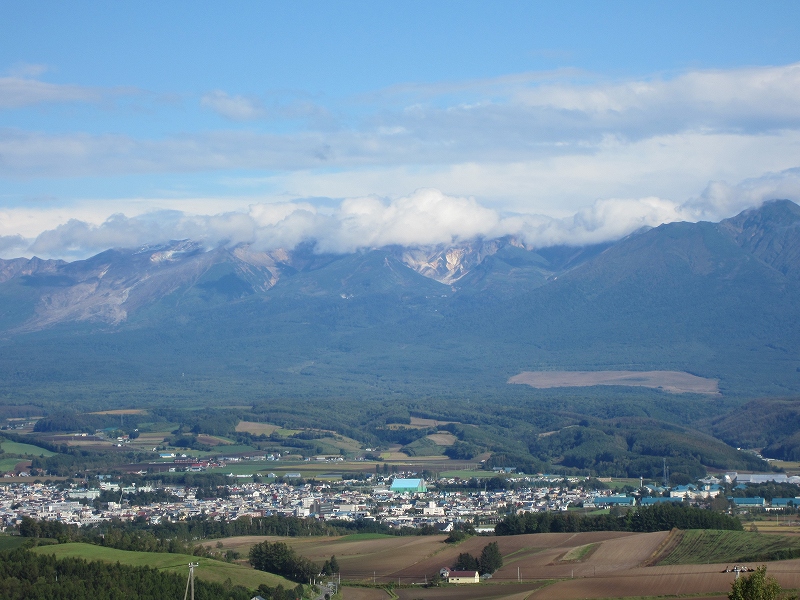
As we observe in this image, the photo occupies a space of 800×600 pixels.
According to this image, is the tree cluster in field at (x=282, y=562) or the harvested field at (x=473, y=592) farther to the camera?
the tree cluster in field at (x=282, y=562)

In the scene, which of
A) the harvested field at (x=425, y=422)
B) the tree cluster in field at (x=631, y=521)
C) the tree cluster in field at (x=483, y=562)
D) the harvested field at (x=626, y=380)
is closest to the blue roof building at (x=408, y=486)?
the tree cluster in field at (x=631, y=521)

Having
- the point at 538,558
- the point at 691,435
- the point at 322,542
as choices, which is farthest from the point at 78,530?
the point at 691,435

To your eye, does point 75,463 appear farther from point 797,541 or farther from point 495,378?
point 495,378

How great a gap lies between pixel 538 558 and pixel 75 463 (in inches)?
2389

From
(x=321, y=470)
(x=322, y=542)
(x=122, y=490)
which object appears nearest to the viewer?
(x=322, y=542)

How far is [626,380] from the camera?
173125mm

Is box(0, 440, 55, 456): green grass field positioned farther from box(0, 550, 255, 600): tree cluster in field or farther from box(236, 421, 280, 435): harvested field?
box(0, 550, 255, 600): tree cluster in field

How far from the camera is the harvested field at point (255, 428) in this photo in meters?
130

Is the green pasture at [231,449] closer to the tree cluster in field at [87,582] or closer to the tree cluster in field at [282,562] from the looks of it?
the tree cluster in field at [282,562]

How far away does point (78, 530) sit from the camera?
6631 centimetres

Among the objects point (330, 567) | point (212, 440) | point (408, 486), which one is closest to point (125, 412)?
point (212, 440)

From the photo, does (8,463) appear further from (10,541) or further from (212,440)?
(10,541)

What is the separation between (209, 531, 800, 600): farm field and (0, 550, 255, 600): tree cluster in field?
7.48 metres

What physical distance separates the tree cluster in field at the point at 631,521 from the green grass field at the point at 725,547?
140 inches
